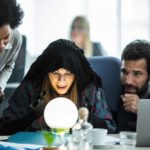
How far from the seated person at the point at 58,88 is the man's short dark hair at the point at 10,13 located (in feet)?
0.82

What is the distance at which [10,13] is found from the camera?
219 centimetres

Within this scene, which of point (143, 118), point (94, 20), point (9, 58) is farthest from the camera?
point (94, 20)

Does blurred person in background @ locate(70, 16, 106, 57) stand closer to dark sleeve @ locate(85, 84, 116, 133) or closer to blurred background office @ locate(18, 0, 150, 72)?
blurred background office @ locate(18, 0, 150, 72)

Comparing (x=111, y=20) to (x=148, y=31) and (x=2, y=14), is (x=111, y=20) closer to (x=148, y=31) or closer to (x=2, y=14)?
(x=148, y=31)

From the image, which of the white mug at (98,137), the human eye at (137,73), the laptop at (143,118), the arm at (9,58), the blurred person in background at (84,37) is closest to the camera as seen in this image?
the laptop at (143,118)

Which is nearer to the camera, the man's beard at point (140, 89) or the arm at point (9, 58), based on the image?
the man's beard at point (140, 89)

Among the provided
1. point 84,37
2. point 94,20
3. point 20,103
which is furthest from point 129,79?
point 94,20

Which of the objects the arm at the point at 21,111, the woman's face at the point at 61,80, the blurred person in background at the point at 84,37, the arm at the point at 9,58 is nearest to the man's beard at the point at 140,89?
the woman's face at the point at 61,80

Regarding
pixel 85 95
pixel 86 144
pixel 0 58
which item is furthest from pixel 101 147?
pixel 0 58

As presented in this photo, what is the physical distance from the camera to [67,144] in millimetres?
1541

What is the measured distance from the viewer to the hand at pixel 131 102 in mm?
2225

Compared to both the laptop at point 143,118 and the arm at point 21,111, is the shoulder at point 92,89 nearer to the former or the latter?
Result: the arm at point 21,111

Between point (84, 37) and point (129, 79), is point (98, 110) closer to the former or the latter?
point (129, 79)

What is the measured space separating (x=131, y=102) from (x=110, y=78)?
293mm
